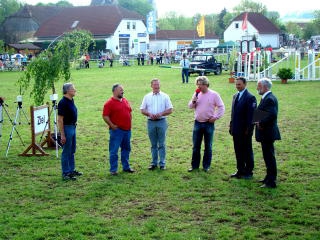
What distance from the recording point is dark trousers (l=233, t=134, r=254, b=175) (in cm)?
861

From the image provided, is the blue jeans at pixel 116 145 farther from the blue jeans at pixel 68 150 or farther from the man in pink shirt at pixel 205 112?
the man in pink shirt at pixel 205 112

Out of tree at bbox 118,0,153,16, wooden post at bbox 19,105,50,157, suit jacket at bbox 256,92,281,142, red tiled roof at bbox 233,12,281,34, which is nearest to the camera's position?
suit jacket at bbox 256,92,281,142

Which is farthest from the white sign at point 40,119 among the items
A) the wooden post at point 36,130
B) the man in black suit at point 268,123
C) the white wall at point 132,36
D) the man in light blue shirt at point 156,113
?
the white wall at point 132,36

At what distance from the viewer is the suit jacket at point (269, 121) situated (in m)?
7.80

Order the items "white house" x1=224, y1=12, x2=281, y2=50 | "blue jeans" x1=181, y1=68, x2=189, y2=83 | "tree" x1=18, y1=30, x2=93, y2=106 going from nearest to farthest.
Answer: "tree" x1=18, y1=30, x2=93, y2=106, "blue jeans" x1=181, y1=68, x2=189, y2=83, "white house" x1=224, y1=12, x2=281, y2=50

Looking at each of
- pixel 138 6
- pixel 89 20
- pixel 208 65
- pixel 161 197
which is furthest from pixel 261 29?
pixel 161 197

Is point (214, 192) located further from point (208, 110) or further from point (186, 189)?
point (208, 110)

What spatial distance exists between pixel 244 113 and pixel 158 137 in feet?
6.13

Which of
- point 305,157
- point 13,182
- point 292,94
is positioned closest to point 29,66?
point 13,182

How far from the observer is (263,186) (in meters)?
8.12

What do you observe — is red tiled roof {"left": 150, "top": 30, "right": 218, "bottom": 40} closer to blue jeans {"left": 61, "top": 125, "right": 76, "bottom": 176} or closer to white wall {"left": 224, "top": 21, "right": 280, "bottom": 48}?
white wall {"left": 224, "top": 21, "right": 280, "bottom": 48}

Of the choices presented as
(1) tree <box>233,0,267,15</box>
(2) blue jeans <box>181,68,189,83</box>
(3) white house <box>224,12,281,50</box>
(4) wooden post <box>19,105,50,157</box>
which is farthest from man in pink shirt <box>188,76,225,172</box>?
(1) tree <box>233,0,267,15</box>

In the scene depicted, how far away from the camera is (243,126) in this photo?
8.54m

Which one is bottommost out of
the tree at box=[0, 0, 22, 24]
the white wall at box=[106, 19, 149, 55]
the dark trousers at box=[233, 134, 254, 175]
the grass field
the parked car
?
the grass field
